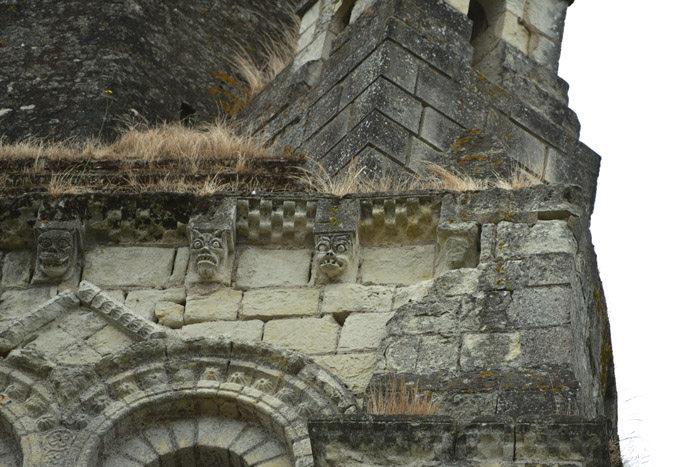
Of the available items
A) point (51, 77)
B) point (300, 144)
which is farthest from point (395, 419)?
point (51, 77)

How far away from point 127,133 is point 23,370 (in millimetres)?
4019

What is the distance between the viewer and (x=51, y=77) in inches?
611

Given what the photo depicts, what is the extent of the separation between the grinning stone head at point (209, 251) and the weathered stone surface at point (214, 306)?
15 centimetres

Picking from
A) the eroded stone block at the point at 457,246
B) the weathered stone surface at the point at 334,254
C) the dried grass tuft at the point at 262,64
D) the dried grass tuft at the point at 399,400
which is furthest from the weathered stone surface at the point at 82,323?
the dried grass tuft at the point at 262,64

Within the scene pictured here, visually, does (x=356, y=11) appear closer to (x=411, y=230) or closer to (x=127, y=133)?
(x=127, y=133)

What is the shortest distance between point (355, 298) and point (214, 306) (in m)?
0.92

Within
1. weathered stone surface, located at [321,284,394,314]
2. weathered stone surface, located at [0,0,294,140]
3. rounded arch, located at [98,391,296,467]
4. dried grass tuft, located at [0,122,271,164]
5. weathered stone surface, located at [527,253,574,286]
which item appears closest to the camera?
rounded arch, located at [98,391,296,467]

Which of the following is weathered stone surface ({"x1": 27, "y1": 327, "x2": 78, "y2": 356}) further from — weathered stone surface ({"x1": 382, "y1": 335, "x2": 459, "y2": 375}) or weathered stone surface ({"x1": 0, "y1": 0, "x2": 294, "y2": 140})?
weathered stone surface ({"x1": 0, "y1": 0, "x2": 294, "y2": 140})

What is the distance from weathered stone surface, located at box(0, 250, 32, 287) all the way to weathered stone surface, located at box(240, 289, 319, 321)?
5.20 ft

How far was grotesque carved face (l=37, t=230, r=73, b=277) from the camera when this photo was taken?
435 inches

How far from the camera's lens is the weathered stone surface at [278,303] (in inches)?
416

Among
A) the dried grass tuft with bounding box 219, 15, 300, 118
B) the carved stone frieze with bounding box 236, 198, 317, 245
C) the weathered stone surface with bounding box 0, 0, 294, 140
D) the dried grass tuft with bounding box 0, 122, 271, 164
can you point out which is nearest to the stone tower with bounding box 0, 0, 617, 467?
the carved stone frieze with bounding box 236, 198, 317, 245

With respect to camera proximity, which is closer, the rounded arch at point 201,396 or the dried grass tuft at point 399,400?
the dried grass tuft at point 399,400

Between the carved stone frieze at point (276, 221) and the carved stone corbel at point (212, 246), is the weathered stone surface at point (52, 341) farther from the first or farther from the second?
the carved stone frieze at point (276, 221)
